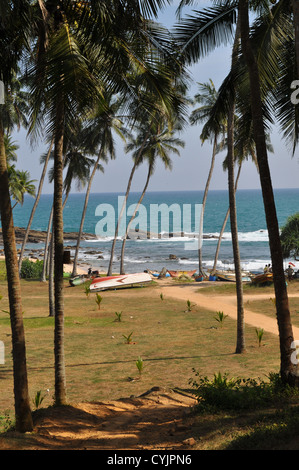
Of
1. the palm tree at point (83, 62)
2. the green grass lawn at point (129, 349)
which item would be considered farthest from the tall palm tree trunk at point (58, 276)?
the green grass lawn at point (129, 349)

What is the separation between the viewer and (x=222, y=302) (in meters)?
24.5

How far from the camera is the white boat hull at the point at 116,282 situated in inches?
1175

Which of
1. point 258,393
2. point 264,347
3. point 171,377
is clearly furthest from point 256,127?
point 264,347

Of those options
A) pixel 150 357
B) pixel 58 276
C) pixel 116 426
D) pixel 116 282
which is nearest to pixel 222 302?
pixel 116 282

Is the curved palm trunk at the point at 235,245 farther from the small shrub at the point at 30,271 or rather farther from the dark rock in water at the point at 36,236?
the dark rock in water at the point at 36,236

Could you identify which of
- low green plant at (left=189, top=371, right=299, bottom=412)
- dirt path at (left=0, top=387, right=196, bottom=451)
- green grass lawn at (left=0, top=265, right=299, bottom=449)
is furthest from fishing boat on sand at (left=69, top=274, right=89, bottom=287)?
low green plant at (left=189, top=371, right=299, bottom=412)

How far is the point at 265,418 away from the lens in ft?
24.2

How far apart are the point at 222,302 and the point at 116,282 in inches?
328

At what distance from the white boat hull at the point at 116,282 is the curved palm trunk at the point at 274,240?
70.3 feet

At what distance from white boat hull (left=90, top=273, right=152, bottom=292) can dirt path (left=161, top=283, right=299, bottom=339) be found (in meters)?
1.46

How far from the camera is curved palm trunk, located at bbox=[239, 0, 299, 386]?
880cm

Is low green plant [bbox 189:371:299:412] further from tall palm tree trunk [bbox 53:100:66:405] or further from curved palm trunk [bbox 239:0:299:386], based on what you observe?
tall palm tree trunk [bbox 53:100:66:405]
